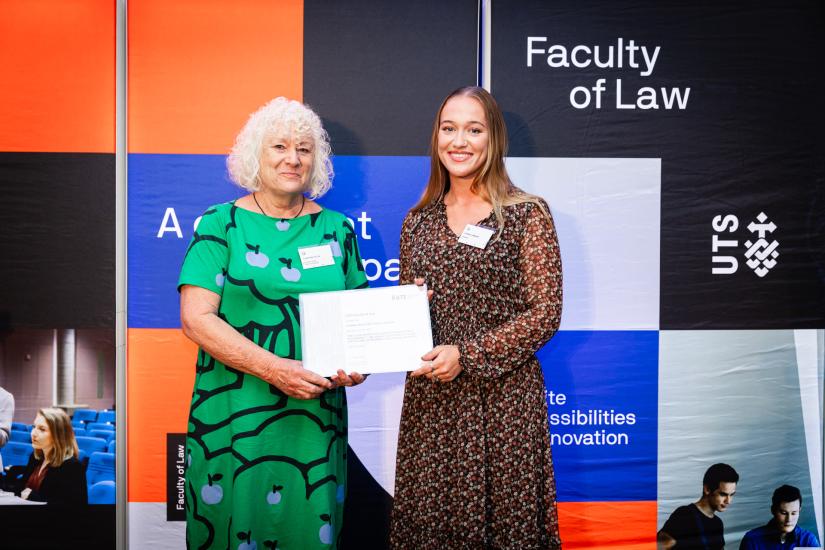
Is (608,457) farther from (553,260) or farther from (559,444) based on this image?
(553,260)

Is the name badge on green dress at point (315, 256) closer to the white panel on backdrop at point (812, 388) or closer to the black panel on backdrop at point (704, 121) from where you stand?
the black panel on backdrop at point (704, 121)

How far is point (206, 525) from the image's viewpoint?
2.15 metres

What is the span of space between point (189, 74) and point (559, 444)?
224cm

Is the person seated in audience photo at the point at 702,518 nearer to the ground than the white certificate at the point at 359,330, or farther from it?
nearer to the ground

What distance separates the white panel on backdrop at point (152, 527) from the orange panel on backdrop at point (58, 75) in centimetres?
153

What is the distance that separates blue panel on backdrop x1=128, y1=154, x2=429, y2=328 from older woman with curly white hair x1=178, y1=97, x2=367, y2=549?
0.74m

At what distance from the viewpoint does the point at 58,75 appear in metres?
2.85

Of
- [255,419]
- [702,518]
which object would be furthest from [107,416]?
[702,518]

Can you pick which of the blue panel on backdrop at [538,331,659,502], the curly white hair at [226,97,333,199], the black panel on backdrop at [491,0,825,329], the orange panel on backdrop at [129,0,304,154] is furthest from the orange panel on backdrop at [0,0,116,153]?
the blue panel on backdrop at [538,331,659,502]

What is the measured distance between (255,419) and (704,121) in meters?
2.27

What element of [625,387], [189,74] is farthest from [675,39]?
[189,74]

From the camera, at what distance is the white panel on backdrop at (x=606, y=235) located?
297cm

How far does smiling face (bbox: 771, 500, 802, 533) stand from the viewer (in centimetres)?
303

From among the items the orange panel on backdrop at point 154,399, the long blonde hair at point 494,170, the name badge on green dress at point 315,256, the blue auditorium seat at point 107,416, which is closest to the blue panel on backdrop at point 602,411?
the long blonde hair at point 494,170
